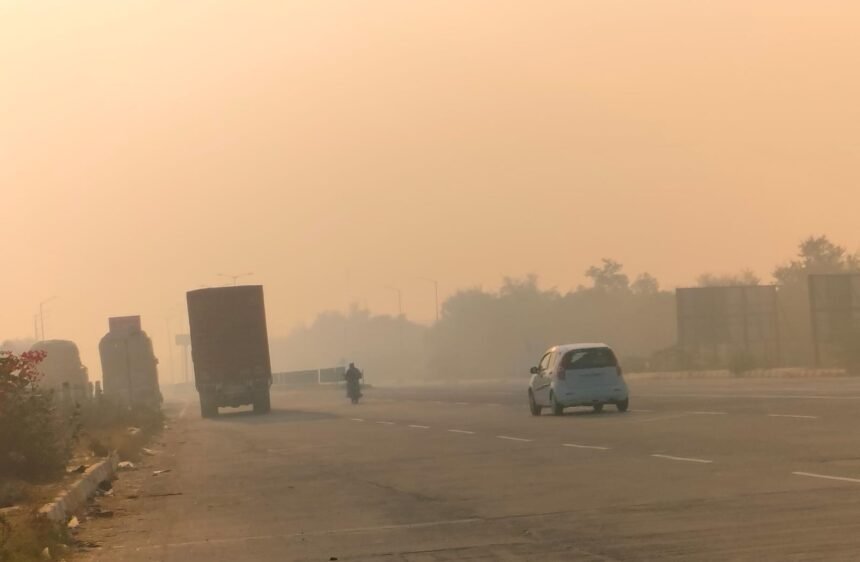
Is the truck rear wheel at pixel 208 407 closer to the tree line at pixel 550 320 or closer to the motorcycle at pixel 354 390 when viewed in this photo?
the motorcycle at pixel 354 390

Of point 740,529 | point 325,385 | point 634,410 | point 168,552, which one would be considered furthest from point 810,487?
point 325,385

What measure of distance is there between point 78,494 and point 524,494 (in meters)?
6.43

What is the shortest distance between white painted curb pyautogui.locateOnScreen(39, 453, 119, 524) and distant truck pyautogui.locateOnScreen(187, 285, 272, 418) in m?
28.4

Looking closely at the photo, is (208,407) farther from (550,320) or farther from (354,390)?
Result: (550,320)

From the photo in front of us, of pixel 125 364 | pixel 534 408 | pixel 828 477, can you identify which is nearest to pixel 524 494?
pixel 828 477

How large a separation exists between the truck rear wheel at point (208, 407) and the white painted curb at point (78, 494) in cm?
2985

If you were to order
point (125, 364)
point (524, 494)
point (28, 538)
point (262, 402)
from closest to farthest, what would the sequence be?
point (28, 538) < point (524, 494) < point (262, 402) < point (125, 364)

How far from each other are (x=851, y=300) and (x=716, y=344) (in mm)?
10136

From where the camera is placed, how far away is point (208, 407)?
5759 cm

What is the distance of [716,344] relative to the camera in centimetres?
7175

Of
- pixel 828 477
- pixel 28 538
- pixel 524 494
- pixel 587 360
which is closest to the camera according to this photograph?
pixel 28 538

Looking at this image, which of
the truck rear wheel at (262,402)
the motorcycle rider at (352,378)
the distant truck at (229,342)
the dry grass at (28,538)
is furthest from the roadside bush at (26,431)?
the motorcycle rider at (352,378)

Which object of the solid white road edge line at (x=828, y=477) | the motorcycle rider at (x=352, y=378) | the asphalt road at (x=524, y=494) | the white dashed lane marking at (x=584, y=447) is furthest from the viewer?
the motorcycle rider at (x=352, y=378)

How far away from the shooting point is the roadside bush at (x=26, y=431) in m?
22.3
